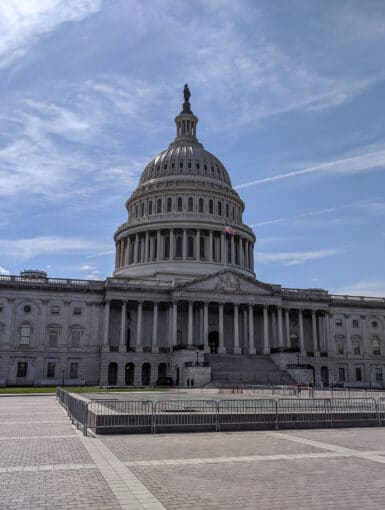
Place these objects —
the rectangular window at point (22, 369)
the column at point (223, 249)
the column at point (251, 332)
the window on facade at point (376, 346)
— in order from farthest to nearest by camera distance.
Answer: the column at point (223, 249) → the window on facade at point (376, 346) → the column at point (251, 332) → the rectangular window at point (22, 369)

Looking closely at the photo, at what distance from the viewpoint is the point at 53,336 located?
79.4 meters

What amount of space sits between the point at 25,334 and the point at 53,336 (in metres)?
4.09

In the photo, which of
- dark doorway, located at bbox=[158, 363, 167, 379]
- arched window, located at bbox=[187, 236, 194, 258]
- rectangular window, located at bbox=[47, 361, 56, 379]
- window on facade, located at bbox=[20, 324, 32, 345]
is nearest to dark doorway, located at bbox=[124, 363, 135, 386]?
dark doorway, located at bbox=[158, 363, 167, 379]

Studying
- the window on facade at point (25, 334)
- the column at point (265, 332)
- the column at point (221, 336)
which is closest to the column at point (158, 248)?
the column at point (221, 336)

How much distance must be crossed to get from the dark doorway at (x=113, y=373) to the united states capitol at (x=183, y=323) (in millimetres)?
152

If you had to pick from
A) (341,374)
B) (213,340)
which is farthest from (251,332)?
(341,374)

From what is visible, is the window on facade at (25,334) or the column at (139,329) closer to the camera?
the window on facade at (25,334)

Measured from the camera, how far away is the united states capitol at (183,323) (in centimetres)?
7719

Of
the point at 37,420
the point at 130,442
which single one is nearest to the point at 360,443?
the point at 130,442

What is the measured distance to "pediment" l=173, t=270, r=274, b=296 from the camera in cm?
8206

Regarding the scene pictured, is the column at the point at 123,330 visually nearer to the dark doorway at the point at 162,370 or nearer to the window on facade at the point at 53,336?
the dark doorway at the point at 162,370

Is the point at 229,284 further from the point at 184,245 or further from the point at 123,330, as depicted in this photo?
the point at 184,245

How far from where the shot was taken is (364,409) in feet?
90.1

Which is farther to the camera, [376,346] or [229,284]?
[376,346]
